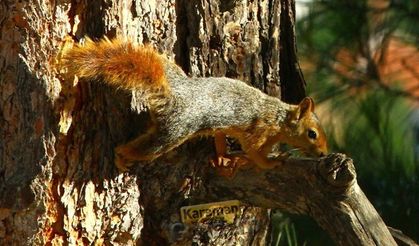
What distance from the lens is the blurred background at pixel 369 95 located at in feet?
9.66

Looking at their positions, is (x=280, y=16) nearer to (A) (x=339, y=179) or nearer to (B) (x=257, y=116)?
(B) (x=257, y=116)

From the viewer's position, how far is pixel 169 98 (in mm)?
1939

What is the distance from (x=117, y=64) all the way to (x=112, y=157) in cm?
21

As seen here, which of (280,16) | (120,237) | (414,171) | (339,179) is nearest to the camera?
(339,179)

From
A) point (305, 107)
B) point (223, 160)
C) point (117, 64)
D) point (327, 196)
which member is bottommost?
point (327, 196)

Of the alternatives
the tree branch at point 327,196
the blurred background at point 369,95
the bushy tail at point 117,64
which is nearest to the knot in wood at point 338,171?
the tree branch at point 327,196

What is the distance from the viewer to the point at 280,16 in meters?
2.20

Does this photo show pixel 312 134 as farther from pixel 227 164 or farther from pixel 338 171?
pixel 338 171

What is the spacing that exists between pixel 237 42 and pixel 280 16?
162 mm

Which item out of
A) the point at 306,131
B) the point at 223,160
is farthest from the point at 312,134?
the point at 223,160

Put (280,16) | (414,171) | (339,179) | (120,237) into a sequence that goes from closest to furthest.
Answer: (339,179) < (120,237) < (280,16) < (414,171)

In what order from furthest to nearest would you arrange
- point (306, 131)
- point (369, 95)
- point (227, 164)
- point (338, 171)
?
point (369, 95), point (306, 131), point (227, 164), point (338, 171)

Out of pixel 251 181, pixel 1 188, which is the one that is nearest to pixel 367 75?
pixel 251 181

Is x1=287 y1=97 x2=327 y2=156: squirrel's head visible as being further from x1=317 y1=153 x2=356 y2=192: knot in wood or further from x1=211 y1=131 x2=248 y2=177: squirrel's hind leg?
x1=317 y1=153 x2=356 y2=192: knot in wood
